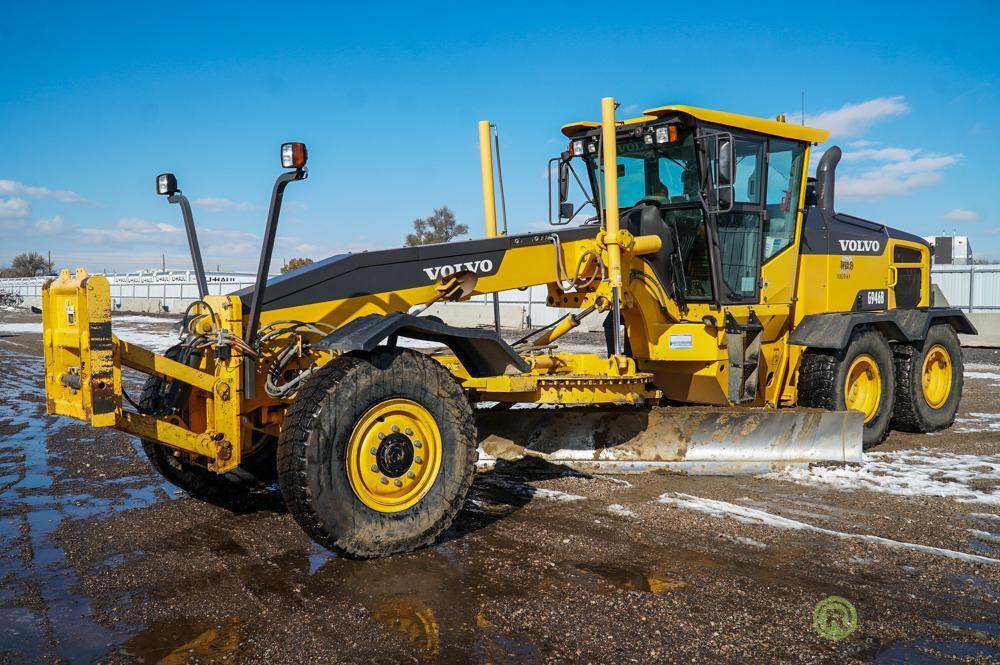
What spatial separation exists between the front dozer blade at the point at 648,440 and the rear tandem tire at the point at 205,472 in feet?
5.49

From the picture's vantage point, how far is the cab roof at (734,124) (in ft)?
22.5

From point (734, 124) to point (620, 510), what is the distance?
3484 millimetres

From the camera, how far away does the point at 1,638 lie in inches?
140

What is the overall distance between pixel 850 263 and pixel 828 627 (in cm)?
550

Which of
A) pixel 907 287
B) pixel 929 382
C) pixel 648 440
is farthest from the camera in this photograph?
pixel 907 287

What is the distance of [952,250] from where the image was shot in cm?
2933

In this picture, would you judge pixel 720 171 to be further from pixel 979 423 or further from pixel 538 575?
pixel 979 423

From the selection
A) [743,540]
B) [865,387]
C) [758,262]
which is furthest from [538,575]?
[865,387]

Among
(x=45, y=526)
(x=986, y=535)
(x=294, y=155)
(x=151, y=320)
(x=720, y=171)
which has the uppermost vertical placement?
(x=720, y=171)

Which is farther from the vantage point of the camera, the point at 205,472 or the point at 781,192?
the point at 781,192

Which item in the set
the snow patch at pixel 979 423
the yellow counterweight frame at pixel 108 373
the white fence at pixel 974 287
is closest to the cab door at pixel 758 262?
the snow patch at pixel 979 423

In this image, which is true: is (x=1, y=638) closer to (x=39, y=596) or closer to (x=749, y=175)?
(x=39, y=596)

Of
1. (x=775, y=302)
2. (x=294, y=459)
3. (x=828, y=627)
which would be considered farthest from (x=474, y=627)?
(x=775, y=302)

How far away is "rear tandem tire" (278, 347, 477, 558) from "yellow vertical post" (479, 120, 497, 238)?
8.85ft
